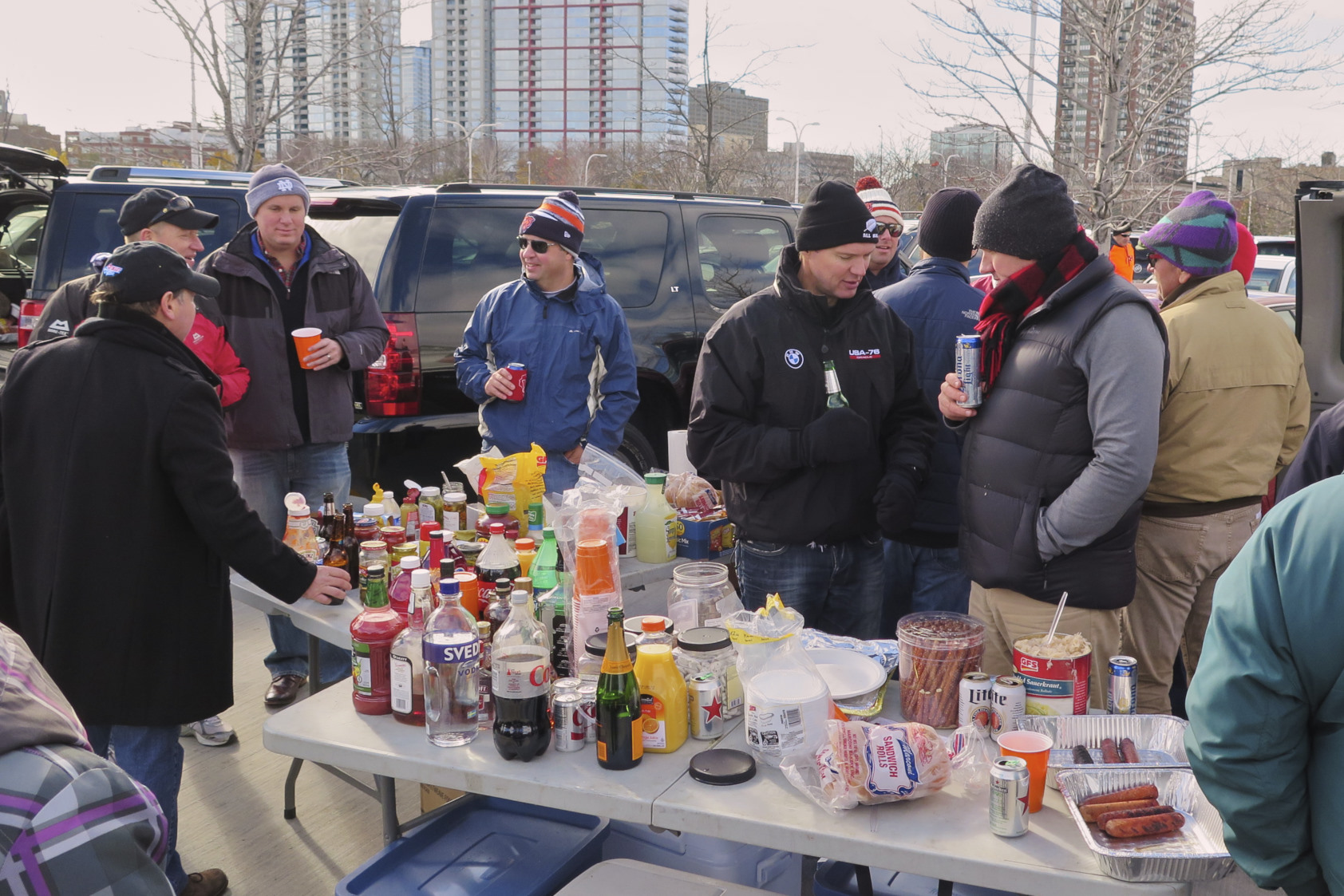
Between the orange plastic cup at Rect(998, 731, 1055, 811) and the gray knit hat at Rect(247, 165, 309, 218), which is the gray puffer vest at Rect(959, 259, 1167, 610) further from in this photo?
the gray knit hat at Rect(247, 165, 309, 218)

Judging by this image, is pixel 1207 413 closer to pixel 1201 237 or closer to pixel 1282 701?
pixel 1201 237

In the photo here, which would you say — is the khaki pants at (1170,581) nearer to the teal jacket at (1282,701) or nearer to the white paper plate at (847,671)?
the white paper plate at (847,671)

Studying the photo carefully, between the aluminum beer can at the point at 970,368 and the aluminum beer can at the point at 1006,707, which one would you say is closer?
the aluminum beer can at the point at 1006,707

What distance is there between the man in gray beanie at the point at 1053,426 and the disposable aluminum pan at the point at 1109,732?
0.45 metres

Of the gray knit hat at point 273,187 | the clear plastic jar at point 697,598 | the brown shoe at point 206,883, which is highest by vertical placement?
the gray knit hat at point 273,187

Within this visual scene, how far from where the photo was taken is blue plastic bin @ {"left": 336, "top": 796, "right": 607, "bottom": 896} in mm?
2305

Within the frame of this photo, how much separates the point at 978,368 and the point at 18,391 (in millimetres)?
2652

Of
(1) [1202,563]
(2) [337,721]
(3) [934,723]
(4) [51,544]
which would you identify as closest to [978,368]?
(3) [934,723]

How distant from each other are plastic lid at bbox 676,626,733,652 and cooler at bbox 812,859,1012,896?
545 millimetres

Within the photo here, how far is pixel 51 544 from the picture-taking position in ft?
9.16

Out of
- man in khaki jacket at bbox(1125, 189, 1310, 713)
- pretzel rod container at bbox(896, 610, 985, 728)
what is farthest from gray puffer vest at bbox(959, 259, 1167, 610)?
man in khaki jacket at bbox(1125, 189, 1310, 713)

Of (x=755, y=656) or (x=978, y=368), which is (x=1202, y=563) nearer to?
(x=978, y=368)

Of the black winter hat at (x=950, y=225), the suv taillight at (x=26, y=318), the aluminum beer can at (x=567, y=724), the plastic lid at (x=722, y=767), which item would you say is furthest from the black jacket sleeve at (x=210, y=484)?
the suv taillight at (x=26, y=318)

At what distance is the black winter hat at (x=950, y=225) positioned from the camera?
3.94 metres
